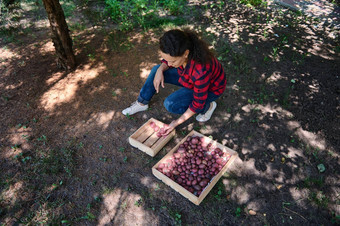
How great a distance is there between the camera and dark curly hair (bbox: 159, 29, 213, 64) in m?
2.04

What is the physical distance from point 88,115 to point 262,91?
3132 millimetres

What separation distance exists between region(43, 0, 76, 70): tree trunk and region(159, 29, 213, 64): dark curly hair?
2.50 metres

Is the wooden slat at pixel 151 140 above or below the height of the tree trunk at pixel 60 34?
below

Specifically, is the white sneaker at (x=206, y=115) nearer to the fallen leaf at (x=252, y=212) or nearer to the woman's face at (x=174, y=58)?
the woman's face at (x=174, y=58)

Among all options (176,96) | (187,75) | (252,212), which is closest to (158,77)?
(176,96)

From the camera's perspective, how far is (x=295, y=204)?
97.3 inches

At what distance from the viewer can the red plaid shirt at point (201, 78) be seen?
231 centimetres

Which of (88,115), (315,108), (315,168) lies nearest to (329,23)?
(315,108)

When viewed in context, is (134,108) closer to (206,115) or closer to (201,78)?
(206,115)

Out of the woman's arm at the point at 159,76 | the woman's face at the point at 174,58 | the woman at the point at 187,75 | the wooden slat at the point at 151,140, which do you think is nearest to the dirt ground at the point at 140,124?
the wooden slat at the point at 151,140

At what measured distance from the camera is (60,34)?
373 cm

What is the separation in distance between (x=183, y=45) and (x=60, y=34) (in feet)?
9.04

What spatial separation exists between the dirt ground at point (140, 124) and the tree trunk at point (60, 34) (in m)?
0.24

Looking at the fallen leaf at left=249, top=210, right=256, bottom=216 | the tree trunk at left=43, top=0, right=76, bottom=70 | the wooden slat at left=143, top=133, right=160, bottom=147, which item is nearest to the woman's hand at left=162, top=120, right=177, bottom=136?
the wooden slat at left=143, top=133, right=160, bottom=147
